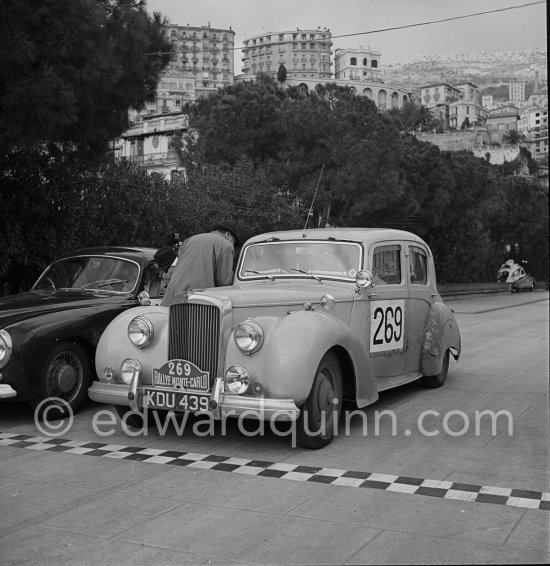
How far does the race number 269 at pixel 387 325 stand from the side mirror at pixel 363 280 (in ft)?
0.87

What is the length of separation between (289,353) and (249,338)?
32cm

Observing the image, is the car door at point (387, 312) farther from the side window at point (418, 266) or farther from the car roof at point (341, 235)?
the side window at point (418, 266)

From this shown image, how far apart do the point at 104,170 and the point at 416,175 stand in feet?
79.4

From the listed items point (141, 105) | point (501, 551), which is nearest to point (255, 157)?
point (141, 105)

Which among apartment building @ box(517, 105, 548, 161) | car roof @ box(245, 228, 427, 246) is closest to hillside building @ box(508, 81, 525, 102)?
apartment building @ box(517, 105, 548, 161)

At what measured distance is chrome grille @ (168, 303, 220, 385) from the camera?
5730mm

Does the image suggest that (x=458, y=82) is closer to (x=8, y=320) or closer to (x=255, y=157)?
(x=8, y=320)

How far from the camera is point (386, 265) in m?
7.58

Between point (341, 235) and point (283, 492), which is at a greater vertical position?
point (341, 235)

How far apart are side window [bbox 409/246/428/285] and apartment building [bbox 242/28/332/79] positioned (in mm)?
2676

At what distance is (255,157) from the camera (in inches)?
1184

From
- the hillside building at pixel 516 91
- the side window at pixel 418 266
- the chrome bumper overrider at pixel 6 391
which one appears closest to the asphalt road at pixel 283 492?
the chrome bumper overrider at pixel 6 391

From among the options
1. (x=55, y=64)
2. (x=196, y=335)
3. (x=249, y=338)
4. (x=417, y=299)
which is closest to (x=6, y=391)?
(x=196, y=335)

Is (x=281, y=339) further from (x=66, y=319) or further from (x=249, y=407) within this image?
(x=66, y=319)
